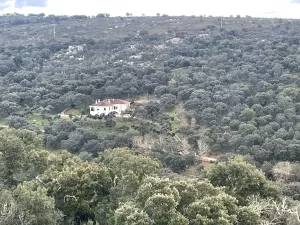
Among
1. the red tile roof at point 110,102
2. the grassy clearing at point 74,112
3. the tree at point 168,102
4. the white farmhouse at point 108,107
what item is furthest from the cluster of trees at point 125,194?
the tree at point 168,102

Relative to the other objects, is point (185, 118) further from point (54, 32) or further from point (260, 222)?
point (54, 32)

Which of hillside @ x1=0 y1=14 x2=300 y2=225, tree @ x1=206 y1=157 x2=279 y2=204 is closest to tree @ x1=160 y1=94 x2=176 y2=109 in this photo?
hillside @ x1=0 y1=14 x2=300 y2=225

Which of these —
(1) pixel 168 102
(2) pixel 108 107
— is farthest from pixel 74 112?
(1) pixel 168 102

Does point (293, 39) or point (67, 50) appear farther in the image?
point (67, 50)

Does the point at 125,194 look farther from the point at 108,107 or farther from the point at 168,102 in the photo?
the point at 108,107

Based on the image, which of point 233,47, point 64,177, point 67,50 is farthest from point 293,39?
point 64,177

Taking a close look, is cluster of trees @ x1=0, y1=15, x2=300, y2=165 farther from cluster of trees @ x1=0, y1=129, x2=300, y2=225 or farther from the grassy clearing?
cluster of trees @ x1=0, y1=129, x2=300, y2=225
